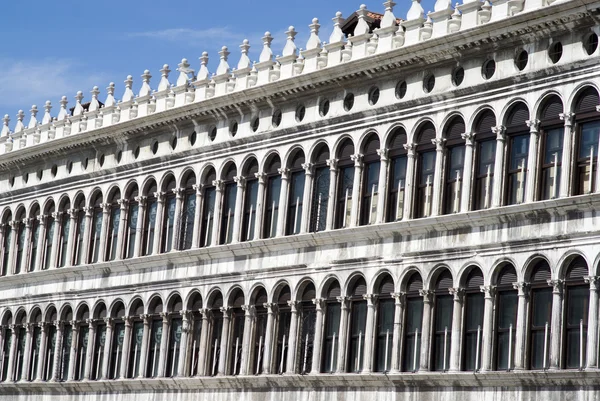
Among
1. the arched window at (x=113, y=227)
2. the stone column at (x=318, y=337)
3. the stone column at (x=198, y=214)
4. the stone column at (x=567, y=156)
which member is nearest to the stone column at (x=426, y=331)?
the stone column at (x=318, y=337)

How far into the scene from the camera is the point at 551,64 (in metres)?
34.2

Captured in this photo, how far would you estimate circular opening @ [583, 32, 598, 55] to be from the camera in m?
33.6

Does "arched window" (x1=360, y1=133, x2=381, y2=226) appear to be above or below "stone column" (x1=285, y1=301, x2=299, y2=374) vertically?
above

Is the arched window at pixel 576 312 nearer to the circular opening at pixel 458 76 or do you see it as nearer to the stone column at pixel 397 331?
the stone column at pixel 397 331

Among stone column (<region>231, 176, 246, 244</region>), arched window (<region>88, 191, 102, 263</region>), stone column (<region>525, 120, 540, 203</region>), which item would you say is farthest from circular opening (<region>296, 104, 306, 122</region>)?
arched window (<region>88, 191, 102, 263</region>)

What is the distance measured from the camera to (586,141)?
33.6 metres

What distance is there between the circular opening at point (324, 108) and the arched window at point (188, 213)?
5.49 metres

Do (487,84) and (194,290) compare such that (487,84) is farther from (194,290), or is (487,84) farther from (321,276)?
(194,290)

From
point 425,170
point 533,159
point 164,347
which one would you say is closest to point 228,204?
point 164,347

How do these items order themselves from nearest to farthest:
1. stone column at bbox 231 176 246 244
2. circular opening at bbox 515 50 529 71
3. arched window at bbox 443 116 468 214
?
1. circular opening at bbox 515 50 529 71
2. arched window at bbox 443 116 468 214
3. stone column at bbox 231 176 246 244

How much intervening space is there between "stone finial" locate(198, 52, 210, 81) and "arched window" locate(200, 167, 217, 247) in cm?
243

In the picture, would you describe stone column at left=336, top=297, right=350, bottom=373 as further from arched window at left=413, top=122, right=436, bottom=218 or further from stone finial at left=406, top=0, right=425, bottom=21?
stone finial at left=406, top=0, right=425, bottom=21

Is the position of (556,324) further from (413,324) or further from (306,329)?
(306,329)

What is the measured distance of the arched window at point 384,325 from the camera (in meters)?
37.3
